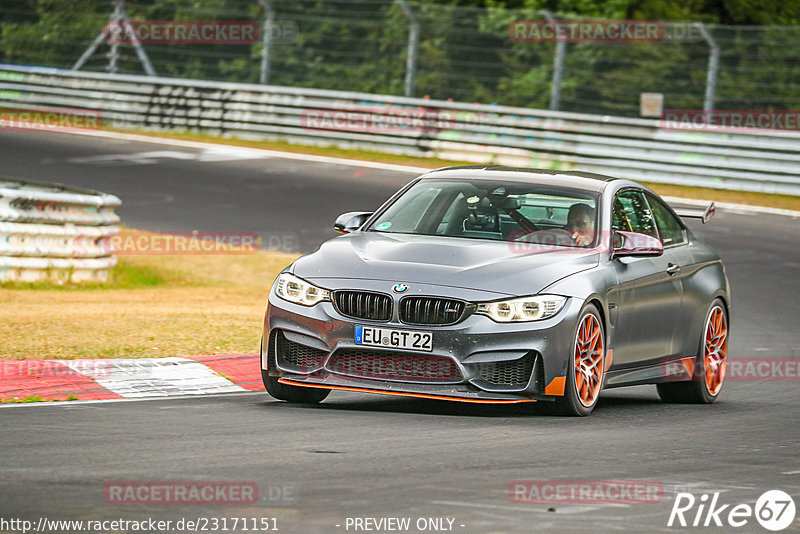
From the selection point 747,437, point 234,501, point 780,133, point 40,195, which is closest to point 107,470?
point 234,501

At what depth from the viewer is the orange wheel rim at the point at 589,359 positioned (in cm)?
912

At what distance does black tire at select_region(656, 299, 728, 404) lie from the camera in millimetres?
10867

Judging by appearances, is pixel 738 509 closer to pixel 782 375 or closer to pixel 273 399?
pixel 273 399

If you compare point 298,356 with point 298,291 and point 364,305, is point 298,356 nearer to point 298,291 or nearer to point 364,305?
point 298,291

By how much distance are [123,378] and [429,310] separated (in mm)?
2414

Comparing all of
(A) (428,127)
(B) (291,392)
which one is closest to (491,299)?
(B) (291,392)

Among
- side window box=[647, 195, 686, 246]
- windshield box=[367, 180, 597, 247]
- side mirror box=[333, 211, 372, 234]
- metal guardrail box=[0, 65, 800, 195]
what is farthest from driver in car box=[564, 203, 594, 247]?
metal guardrail box=[0, 65, 800, 195]

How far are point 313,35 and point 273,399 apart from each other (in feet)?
72.2

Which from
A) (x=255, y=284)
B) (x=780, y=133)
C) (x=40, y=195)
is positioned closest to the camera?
(x=40, y=195)

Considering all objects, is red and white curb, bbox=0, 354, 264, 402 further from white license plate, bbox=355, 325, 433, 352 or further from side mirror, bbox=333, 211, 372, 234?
white license plate, bbox=355, 325, 433, 352

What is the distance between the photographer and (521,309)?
886 centimetres

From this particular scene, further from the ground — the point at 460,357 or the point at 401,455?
the point at 460,357

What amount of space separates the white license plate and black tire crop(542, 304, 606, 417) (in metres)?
0.85

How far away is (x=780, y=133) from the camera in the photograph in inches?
1012
